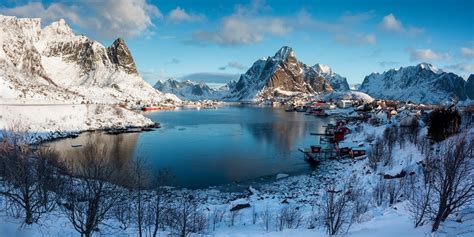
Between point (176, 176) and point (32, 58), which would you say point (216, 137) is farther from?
point (32, 58)

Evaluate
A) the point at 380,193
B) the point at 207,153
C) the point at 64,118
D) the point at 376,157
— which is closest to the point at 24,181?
the point at 380,193

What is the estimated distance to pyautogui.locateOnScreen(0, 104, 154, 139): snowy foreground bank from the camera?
61.8 m

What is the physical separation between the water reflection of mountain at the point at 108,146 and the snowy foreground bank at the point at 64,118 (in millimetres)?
4579

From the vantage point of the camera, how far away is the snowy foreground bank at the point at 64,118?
6184 cm

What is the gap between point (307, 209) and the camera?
26.4m

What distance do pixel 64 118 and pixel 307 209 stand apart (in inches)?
2472

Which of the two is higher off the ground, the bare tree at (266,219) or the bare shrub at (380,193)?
the bare shrub at (380,193)

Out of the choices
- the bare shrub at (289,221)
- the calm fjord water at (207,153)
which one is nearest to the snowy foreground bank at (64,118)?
the calm fjord water at (207,153)

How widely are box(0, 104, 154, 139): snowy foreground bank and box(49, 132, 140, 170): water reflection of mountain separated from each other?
180 inches

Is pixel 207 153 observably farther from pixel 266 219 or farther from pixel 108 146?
pixel 266 219

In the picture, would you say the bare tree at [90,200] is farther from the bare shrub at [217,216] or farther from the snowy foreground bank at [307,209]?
the bare shrub at [217,216]

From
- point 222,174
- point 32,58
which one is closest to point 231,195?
point 222,174

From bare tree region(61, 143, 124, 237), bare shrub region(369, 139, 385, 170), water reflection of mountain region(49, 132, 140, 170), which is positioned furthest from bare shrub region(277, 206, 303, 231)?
water reflection of mountain region(49, 132, 140, 170)

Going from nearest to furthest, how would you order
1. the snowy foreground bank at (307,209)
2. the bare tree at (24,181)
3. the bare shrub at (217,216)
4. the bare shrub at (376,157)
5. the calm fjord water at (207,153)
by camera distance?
the snowy foreground bank at (307,209), the bare tree at (24,181), the bare shrub at (217,216), the bare shrub at (376,157), the calm fjord water at (207,153)
